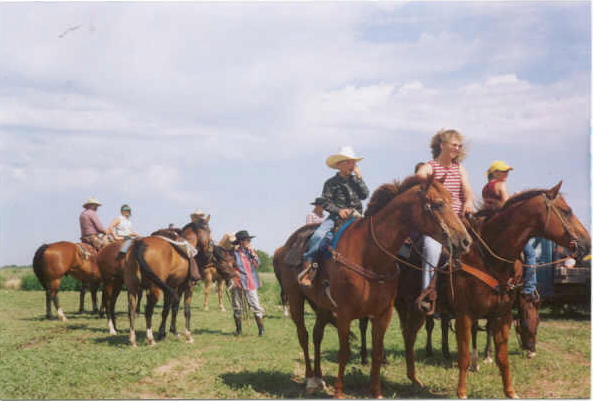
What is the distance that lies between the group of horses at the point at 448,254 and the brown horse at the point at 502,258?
0.04 feet

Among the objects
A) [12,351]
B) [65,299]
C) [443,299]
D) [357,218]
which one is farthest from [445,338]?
[65,299]

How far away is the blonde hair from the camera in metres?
7.52

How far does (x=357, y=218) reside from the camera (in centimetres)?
739

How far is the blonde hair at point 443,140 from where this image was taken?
24.7ft

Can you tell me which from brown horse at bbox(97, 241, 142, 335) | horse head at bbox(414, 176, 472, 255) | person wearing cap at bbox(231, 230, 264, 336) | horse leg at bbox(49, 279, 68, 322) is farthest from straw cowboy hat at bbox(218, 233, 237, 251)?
horse head at bbox(414, 176, 472, 255)

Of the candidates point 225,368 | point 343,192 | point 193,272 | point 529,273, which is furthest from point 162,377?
point 529,273

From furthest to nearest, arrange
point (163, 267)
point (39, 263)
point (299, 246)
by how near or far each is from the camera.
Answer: point (39, 263)
point (163, 267)
point (299, 246)

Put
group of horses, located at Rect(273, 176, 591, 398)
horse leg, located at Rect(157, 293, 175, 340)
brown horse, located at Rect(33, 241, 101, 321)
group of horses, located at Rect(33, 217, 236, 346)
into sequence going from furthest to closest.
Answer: brown horse, located at Rect(33, 241, 101, 321)
horse leg, located at Rect(157, 293, 175, 340)
group of horses, located at Rect(33, 217, 236, 346)
group of horses, located at Rect(273, 176, 591, 398)

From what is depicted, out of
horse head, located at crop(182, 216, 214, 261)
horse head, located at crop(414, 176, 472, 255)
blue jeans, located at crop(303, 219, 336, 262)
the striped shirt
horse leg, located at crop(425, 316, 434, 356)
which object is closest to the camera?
horse head, located at crop(414, 176, 472, 255)

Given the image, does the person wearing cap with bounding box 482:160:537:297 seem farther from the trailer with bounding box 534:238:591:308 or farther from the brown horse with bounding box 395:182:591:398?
the trailer with bounding box 534:238:591:308

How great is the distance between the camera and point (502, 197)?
8180 millimetres

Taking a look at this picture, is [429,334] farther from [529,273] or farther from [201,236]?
[201,236]

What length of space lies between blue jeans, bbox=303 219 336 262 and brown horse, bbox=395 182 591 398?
1556 millimetres

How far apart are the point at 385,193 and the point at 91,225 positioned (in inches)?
486
